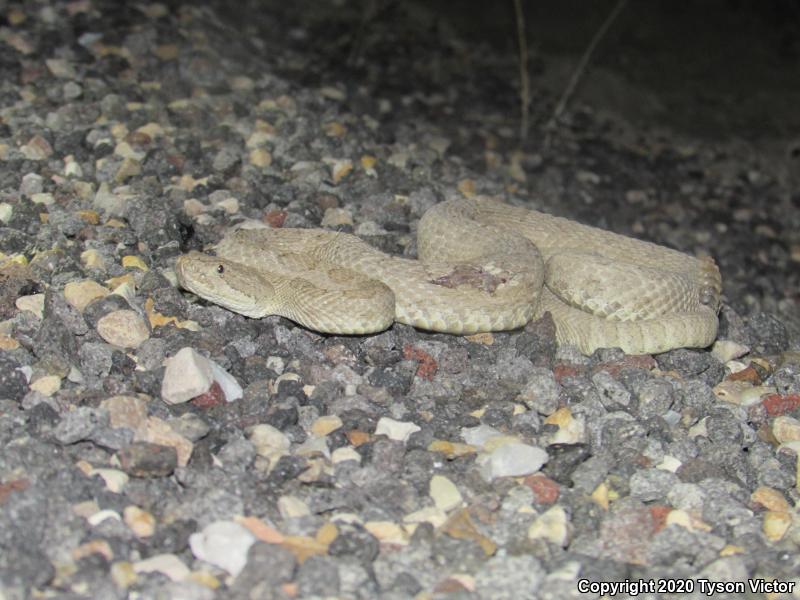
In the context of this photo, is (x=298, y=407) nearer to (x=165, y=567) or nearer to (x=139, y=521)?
(x=139, y=521)

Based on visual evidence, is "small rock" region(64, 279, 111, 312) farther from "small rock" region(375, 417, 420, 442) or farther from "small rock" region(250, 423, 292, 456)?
"small rock" region(375, 417, 420, 442)

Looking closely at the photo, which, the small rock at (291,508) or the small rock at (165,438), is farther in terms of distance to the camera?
the small rock at (165,438)

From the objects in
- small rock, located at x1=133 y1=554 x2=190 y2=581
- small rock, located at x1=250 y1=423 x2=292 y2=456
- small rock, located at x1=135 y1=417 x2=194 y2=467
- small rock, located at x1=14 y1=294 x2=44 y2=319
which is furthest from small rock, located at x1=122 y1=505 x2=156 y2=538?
small rock, located at x1=14 y1=294 x2=44 y2=319

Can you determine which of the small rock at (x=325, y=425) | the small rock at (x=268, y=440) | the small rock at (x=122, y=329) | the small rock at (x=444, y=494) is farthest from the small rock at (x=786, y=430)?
the small rock at (x=122, y=329)

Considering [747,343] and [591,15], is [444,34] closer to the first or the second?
[591,15]

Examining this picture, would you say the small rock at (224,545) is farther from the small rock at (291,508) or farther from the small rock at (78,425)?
the small rock at (78,425)

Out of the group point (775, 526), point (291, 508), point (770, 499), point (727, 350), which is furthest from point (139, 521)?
point (727, 350)
